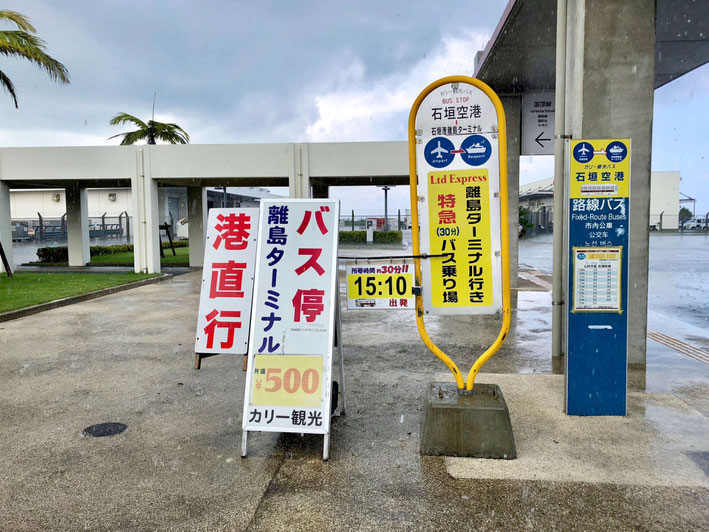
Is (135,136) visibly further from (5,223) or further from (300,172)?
(300,172)

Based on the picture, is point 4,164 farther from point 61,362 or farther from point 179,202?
point 179,202

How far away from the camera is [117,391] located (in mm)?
5469

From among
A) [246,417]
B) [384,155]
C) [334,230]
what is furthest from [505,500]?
[384,155]

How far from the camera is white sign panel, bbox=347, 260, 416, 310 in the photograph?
408cm

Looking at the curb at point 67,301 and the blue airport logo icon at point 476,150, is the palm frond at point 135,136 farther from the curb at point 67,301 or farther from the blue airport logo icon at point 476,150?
the blue airport logo icon at point 476,150

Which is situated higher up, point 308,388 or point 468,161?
point 468,161

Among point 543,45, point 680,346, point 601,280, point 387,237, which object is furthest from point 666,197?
point 601,280

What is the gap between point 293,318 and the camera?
3.99 meters

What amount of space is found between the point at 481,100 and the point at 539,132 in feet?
33.9

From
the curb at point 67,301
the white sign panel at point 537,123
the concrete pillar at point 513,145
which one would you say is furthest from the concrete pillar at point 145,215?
the white sign panel at point 537,123

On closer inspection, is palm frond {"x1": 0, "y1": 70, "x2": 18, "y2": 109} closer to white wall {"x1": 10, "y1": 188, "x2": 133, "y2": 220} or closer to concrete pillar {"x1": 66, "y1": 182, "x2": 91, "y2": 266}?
concrete pillar {"x1": 66, "y1": 182, "x2": 91, "y2": 266}

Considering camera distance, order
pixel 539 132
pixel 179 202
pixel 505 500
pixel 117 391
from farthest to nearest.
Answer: pixel 179 202 < pixel 539 132 < pixel 117 391 < pixel 505 500

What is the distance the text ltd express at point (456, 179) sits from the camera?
3988 mm

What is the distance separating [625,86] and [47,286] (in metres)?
13.6
